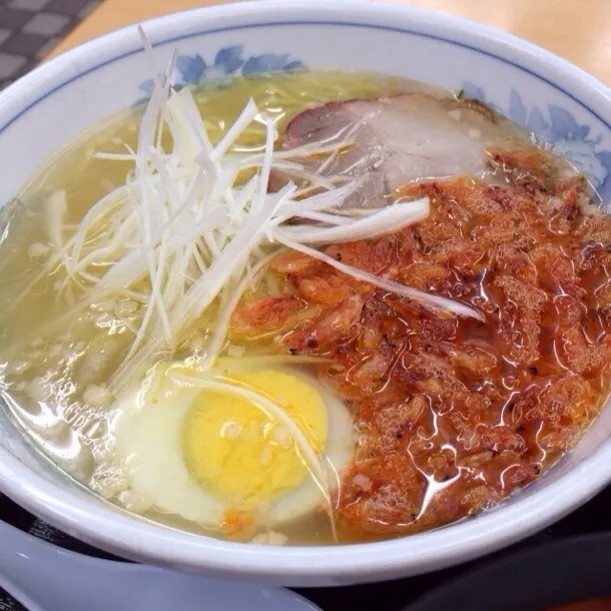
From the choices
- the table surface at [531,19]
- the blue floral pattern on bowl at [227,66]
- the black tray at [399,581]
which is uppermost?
the table surface at [531,19]

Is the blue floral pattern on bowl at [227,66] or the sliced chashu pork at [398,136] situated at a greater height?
the blue floral pattern on bowl at [227,66]

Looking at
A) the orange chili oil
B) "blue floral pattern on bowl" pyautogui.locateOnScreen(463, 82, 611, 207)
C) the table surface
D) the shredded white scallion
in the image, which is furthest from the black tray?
the table surface

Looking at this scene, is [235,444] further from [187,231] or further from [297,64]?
[297,64]

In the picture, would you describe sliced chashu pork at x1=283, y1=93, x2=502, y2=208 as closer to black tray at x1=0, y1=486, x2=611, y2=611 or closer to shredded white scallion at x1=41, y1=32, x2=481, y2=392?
shredded white scallion at x1=41, y1=32, x2=481, y2=392

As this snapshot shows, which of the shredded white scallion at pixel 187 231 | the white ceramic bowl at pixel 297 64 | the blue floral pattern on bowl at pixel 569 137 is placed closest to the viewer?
the white ceramic bowl at pixel 297 64

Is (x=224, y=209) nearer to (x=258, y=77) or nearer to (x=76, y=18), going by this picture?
(x=258, y=77)

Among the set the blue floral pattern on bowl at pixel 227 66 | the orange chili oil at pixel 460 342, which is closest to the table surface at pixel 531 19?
the blue floral pattern on bowl at pixel 227 66

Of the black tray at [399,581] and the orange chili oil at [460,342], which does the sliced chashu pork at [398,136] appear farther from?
the black tray at [399,581]
